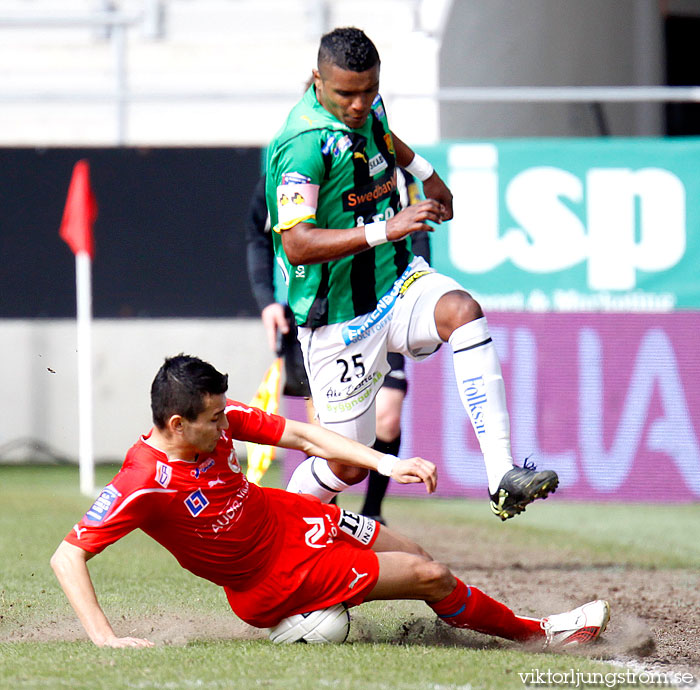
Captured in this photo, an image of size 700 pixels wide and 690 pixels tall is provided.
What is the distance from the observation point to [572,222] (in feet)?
32.1

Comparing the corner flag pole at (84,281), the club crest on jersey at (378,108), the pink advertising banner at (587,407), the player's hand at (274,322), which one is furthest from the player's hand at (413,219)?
the corner flag pole at (84,281)

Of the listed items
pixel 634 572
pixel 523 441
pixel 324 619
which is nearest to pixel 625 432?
pixel 523 441

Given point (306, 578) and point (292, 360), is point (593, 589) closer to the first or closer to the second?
point (292, 360)

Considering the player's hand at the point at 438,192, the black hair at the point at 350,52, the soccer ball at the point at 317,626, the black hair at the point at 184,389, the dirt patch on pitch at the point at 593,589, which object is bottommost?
the dirt patch on pitch at the point at 593,589

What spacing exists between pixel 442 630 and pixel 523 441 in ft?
15.3

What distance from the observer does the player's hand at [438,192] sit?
5.07 meters

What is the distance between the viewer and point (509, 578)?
6.38m

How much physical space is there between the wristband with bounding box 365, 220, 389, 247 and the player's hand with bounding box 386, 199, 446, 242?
0.02 meters

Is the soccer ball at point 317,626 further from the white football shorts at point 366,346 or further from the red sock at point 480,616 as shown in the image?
the white football shorts at point 366,346

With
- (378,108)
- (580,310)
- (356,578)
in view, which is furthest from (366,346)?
(580,310)

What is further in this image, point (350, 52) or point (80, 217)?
point (80, 217)

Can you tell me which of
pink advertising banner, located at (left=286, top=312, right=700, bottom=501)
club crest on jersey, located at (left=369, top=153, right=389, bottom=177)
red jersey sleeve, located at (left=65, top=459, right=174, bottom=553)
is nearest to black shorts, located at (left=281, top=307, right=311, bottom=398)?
club crest on jersey, located at (left=369, top=153, right=389, bottom=177)

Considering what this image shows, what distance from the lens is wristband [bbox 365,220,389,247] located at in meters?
4.64

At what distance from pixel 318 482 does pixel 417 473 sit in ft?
4.92
